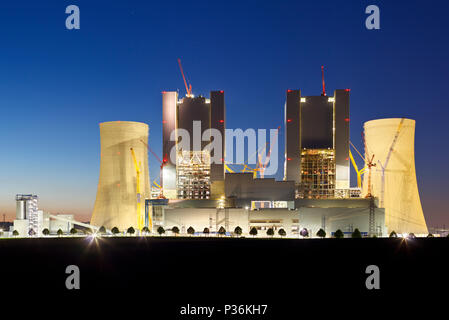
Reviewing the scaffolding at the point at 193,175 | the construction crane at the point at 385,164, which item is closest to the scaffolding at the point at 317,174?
the construction crane at the point at 385,164

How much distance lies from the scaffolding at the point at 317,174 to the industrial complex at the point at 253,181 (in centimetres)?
15

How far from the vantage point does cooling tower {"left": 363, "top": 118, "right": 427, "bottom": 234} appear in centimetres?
5241

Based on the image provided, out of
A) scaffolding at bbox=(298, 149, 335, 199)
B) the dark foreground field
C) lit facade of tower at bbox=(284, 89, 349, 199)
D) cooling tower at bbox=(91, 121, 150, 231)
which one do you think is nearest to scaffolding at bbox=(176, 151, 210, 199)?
cooling tower at bbox=(91, 121, 150, 231)

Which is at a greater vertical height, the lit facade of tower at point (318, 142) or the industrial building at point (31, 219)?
the lit facade of tower at point (318, 142)

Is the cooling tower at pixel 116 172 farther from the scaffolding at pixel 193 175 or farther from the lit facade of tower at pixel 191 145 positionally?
the scaffolding at pixel 193 175

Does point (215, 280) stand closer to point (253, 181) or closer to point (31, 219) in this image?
point (253, 181)

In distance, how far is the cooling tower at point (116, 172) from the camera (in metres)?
56.7

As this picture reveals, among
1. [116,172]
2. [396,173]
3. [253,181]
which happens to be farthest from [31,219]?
[396,173]

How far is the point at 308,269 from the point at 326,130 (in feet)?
136

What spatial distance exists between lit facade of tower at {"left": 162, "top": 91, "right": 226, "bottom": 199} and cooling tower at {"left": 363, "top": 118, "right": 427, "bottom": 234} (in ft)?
72.4

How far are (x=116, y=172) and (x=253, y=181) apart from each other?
798 inches

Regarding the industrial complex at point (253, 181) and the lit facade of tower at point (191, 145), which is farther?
the lit facade of tower at point (191, 145)
